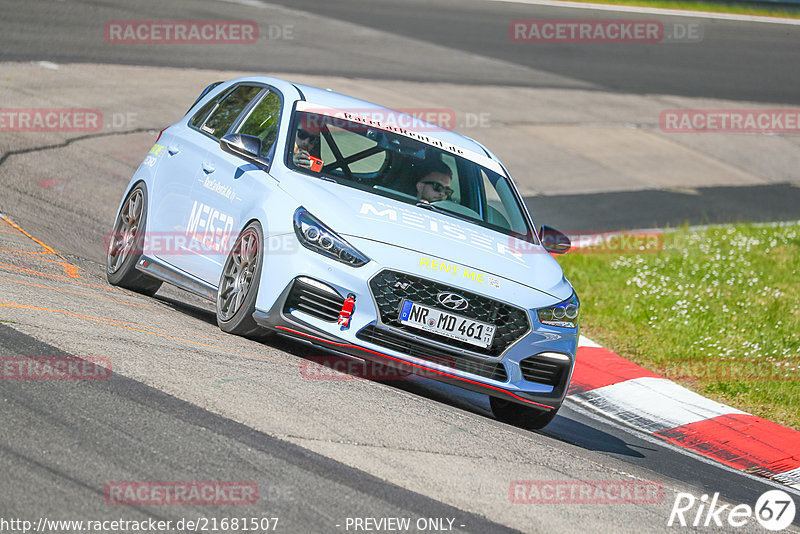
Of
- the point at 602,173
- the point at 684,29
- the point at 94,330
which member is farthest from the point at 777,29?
the point at 94,330

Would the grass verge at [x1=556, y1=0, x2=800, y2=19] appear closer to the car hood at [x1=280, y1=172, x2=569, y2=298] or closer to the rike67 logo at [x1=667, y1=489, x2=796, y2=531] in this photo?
the car hood at [x1=280, y1=172, x2=569, y2=298]

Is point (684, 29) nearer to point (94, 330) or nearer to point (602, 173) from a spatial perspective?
point (602, 173)

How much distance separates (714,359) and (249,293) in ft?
15.8

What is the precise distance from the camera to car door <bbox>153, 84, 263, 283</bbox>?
7.29 metres

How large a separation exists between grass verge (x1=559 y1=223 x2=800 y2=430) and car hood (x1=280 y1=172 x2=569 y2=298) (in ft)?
9.20

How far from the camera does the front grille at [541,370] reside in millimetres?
6469

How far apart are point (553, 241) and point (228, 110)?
2.54 metres

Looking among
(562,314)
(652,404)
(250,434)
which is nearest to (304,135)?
(562,314)

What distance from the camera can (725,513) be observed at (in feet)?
18.0

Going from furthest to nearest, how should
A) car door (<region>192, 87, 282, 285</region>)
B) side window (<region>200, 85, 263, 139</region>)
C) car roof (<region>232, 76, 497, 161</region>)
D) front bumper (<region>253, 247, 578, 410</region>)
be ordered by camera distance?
side window (<region>200, 85, 263, 139</region>), car roof (<region>232, 76, 497, 161</region>), car door (<region>192, 87, 282, 285</region>), front bumper (<region>253, 247, 578, 410</region>)

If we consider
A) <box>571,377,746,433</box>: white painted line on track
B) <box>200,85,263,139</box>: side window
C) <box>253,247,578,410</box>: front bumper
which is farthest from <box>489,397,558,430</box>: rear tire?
<box>200,85,263,139</box>: side window

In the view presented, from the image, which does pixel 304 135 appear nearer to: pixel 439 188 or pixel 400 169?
pixel 400 169

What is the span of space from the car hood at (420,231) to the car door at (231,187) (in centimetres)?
30

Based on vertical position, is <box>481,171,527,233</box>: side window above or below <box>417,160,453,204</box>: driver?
below
